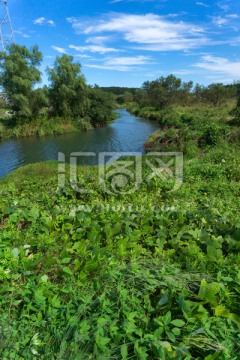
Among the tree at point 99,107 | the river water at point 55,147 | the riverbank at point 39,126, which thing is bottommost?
the river water at point 55,147

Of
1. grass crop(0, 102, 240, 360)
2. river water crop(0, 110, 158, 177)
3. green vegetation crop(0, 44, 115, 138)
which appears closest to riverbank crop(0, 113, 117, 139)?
green vegetation crop(0, 44, 115, 138)

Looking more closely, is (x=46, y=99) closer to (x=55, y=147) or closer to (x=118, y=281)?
(x=55, y=147)

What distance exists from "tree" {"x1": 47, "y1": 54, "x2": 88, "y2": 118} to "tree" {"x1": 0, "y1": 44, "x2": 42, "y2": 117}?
8.76 feet

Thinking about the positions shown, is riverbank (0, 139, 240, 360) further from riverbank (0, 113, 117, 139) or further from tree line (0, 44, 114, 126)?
tree line (0, 44, 114, 126)

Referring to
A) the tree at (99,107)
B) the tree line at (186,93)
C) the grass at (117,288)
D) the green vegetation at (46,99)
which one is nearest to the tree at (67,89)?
the green vegetation at (46,99)

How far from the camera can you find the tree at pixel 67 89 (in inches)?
1094

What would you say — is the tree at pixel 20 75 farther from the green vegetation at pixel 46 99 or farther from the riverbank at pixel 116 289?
the riverbank at pixel 116 289

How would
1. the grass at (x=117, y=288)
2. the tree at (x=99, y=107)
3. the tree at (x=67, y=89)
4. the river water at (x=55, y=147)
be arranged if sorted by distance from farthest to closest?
the tree at (x=99, y=107), the tree at (x=67, y=89), the river water at (x=55, y=147), the grass at (x=117, y=288)

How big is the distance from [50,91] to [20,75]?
4.83m

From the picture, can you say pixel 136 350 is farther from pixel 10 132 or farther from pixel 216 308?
pixel 10 132

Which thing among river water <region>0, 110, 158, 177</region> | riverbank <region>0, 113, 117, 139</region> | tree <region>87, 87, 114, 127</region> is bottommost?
river water <region>0, 110, 158, 177</region>

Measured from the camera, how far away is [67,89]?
27.5 meters

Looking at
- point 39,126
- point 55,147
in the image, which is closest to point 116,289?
point 55,147

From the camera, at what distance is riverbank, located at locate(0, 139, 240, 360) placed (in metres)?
1.37
